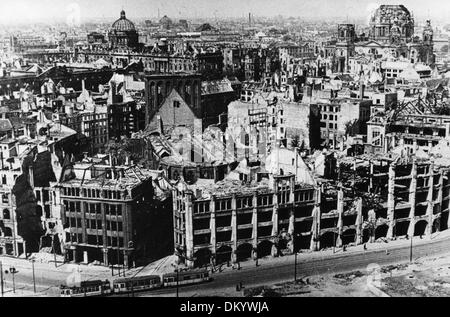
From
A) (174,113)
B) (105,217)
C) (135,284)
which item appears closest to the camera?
(135,284)

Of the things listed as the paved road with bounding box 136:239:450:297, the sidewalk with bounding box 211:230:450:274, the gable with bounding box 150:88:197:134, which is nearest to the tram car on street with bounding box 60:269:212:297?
the paved road with bounding box 136:239:450:297

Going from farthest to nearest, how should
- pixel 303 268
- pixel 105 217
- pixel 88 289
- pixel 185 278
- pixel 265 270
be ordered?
pixel 105 217, pixel 303 268, pixel 265 270, pixel 185 278, pixel 88 289

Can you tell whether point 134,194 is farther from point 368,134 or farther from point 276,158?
point 368,134

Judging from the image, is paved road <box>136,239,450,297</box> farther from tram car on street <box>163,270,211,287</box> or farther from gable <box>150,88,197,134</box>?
gable <box>150,88,197,134</box>

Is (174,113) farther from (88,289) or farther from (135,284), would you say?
(88,289)

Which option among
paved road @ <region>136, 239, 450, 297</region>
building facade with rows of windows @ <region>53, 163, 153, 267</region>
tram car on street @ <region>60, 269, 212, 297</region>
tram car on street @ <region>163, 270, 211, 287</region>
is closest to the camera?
tram car on street @ <region>60, 269, 212, 297</region>

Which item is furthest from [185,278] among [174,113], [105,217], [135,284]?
[174,113]

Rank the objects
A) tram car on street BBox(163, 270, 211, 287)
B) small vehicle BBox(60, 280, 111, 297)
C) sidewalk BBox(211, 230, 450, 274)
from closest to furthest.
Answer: small vehicle BBox(60, 280, 111, 297) < tram car on street BBox(163, 270, 211, 287) < sidewalk BBox(211, 230, 450, 274)
